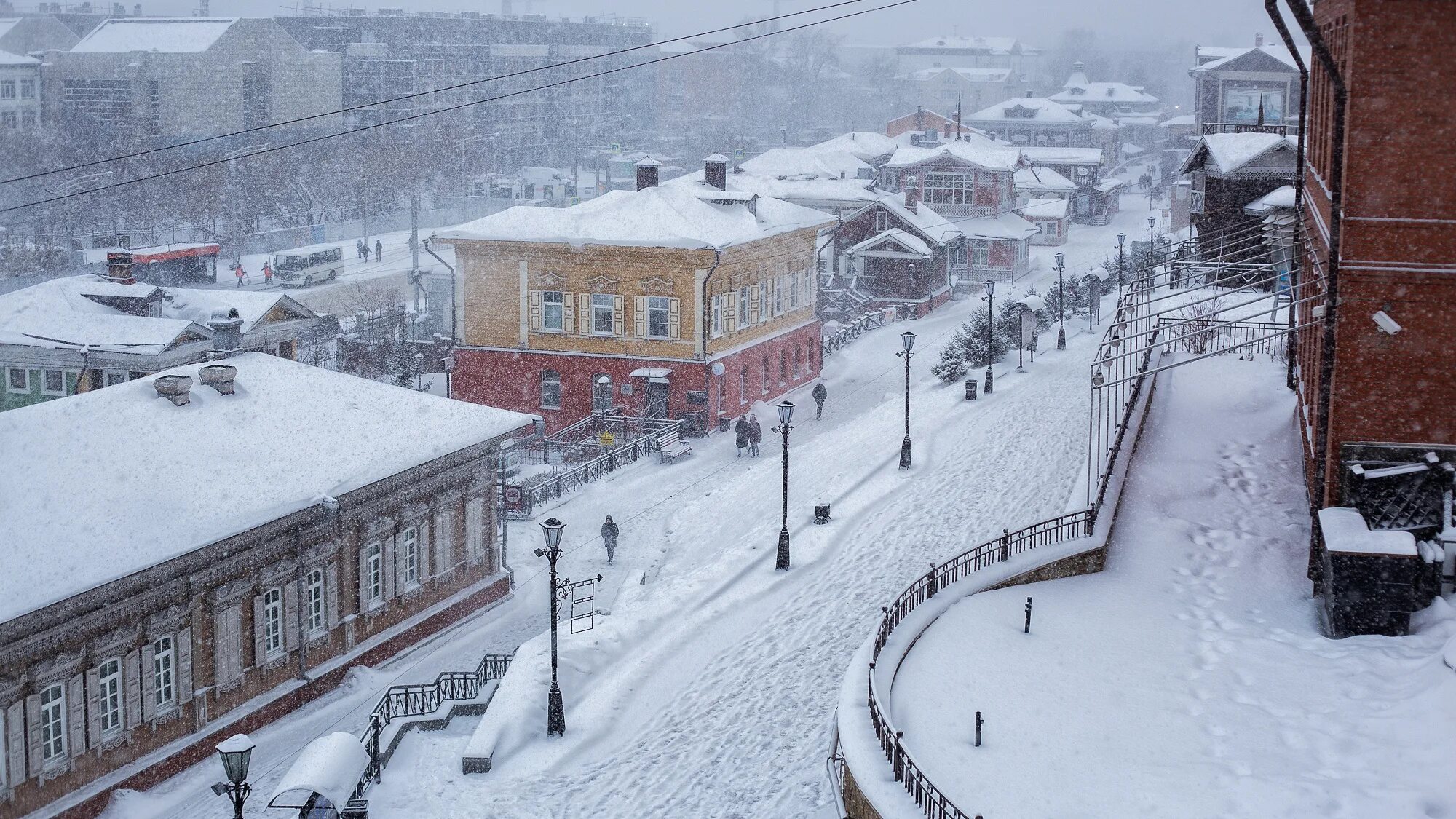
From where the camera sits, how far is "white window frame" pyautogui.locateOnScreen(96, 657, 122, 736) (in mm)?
17516

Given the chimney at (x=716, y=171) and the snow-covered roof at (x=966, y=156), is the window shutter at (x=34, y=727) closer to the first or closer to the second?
the chimney at (x=716, y=171)

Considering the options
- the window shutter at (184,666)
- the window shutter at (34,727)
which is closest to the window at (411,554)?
the window shutter at (184,666)

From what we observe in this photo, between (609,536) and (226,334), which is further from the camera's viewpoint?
(226,334)

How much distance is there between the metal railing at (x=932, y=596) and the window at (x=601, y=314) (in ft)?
69.5

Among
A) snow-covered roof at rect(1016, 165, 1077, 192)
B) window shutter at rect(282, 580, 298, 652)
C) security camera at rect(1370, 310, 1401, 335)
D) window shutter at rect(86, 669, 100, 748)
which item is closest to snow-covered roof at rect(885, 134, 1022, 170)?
snow-covered roof at rect(1016, 165, 1077, 192)

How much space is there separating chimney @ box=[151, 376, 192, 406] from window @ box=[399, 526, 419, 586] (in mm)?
3978

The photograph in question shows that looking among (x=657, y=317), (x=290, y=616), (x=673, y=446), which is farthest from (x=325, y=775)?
(x=657, y=317)

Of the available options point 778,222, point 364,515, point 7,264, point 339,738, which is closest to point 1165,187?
point 778,222

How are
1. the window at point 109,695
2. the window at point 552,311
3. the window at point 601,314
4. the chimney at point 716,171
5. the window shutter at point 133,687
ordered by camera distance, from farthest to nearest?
the chimney at point 716,171, the window at point 552,311, the window at point 601,314, the window shutter at point 133,687, the window at point 109,695

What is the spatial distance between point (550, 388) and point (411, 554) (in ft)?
51.3

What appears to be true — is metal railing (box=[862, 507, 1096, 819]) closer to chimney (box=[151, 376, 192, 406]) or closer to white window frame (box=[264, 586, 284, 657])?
white window frame (box=[264, 586, 284, 657])

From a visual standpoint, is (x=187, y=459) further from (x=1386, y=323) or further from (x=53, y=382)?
(x=53, y=382)

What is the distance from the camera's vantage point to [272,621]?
20391mm

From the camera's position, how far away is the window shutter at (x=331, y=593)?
2130 cm
